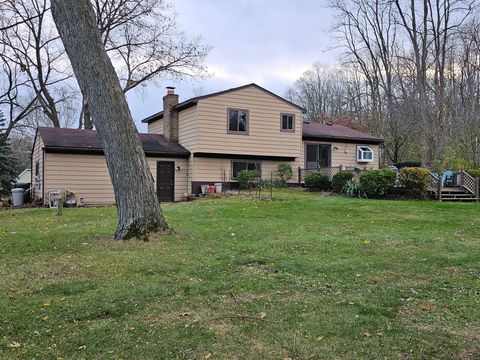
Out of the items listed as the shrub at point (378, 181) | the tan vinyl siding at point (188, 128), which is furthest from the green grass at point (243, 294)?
the tan vinyl siding at point (188, 128)

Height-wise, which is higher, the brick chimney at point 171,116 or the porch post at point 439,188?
the brick chimney at point 171,116

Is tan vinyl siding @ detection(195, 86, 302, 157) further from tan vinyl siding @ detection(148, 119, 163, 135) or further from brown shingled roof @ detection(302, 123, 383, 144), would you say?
tan vinyl siding @ detection(148, 119, 163, 135)

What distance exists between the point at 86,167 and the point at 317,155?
11.4m

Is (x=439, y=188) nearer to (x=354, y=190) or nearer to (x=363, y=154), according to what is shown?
(x=354, y=190)

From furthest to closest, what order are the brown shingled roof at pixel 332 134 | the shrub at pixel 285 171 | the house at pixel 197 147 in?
the brown shingled roof at pixel 332 134, the shrub at pixel 285 171, the house at pixel 197 147

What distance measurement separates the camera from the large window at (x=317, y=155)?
73.0ft

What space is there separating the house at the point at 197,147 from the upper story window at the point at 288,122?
48 mm

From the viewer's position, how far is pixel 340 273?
5.32 metres

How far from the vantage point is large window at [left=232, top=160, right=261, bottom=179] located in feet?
66.2

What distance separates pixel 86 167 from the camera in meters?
18.0

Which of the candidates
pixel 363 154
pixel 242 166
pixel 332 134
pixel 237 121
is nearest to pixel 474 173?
pixel 363 154

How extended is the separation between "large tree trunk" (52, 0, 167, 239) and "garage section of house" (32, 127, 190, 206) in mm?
9365

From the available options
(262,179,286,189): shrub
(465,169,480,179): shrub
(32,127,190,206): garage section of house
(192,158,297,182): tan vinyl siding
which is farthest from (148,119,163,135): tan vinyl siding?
(465,169,480,179): shrub

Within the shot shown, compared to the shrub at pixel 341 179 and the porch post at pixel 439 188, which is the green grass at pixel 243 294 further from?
the shrub at pixel 341 179
